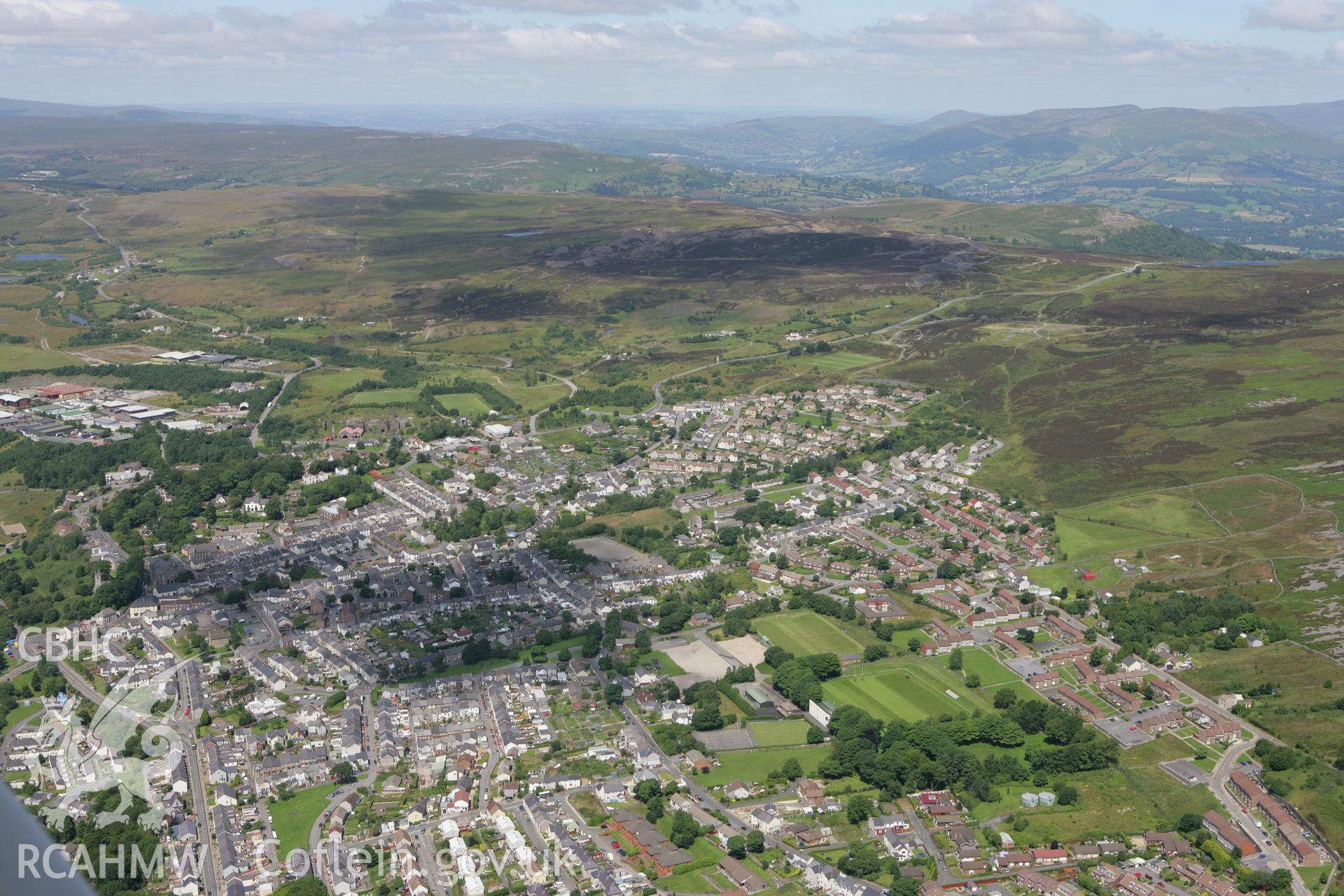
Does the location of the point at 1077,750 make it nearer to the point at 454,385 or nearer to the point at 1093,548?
the point at 1093,548

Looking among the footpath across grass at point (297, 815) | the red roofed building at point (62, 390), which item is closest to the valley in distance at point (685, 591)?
the footpath across grass at point (297, 815)

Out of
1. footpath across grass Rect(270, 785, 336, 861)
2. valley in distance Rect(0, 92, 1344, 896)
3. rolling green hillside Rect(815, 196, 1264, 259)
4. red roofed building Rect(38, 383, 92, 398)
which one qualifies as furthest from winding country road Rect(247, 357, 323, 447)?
rolling green hillside Rect(815, 196, 1264, 259)

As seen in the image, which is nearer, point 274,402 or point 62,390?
point 274,402

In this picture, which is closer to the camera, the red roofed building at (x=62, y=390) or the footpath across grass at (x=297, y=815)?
the footpath across grass at (x=297, y=815)

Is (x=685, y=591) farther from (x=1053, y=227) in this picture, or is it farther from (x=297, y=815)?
(x=1053, y=227)

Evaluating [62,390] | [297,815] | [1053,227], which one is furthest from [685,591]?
[1053,227]

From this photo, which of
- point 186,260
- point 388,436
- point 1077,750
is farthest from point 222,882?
point 186,260

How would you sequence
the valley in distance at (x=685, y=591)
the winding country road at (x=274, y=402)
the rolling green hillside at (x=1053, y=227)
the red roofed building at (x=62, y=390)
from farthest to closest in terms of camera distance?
the rolling green hillside at (x=1053, y=227) → the red roofed building at (x=62, y=390) → the winding country road at (x=274, y=402) → the valley in distance at (x=685, y=591)

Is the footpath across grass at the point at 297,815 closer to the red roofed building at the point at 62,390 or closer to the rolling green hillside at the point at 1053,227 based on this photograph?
the red roofed building at the point at 62,390

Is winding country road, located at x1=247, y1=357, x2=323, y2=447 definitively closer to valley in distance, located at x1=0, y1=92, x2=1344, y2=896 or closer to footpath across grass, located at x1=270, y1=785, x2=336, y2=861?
valley in distance, located at x1=0, y1=92, x2=1344, y2=896

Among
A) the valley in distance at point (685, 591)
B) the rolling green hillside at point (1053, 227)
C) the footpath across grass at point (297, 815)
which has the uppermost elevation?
the rolling green hillside at point (1053, 227)

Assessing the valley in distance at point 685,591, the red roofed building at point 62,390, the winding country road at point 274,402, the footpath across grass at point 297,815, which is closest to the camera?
the footpath across grass at point 297,815
